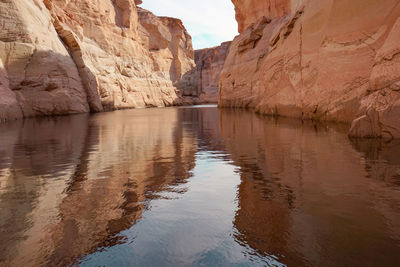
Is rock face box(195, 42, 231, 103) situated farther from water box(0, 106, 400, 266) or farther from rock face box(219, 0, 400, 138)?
water box(0, 106, 400, 266)

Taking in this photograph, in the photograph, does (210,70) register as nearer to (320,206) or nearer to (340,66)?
(340,66)

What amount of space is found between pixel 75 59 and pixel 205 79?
45405 millimetres

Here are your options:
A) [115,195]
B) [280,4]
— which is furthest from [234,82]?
[115,195]

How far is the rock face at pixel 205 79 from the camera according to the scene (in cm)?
5968

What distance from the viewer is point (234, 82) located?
26594 millimetres

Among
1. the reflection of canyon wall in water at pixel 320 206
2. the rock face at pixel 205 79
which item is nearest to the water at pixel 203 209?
the reflection of canyon wall in water at pixel 320 206

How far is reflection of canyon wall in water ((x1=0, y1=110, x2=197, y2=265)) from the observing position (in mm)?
2209

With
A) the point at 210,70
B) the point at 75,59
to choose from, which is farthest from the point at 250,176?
the point at 210,70

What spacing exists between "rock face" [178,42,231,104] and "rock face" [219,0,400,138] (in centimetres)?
4191

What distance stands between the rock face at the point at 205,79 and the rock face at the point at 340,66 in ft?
138

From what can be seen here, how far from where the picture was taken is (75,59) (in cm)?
2305

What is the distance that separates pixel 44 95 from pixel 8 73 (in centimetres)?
232

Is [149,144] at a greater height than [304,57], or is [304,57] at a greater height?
[304,57]

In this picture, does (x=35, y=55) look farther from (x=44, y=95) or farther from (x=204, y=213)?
(x=204, y=213)
